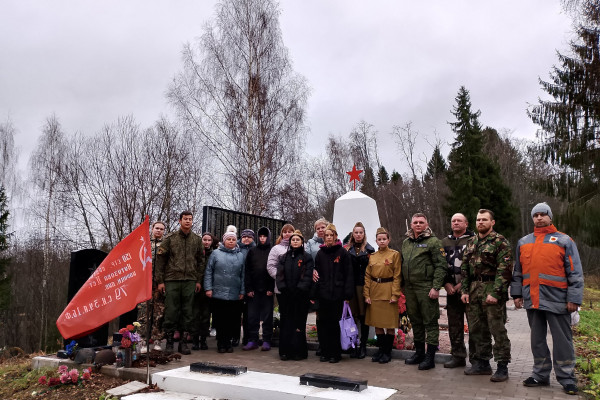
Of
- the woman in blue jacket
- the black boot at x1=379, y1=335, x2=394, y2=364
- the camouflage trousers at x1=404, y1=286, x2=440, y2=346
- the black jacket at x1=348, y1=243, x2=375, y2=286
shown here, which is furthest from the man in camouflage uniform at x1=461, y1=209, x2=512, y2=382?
the woman in blue jacket

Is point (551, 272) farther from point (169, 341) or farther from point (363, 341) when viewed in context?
point (169, 341)

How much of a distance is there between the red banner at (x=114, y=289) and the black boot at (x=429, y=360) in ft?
11.7

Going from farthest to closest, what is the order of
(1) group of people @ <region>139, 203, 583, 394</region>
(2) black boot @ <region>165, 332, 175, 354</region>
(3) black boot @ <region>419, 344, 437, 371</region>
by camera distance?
(2) black boot @ <region>165, 332, 175, 354</region>, (3) black boot @ <region>419, 344, 437, 371</region>, (1) group of people @ <region>139, 203, 583, 394</region>

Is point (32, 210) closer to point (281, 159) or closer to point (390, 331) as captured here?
point (281, 159)

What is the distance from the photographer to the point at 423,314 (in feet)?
18.6

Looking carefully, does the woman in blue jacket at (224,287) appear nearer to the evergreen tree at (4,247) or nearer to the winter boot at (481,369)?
the winter boot at (481,369)

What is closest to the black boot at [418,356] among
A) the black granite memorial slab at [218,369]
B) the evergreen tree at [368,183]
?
the black granite memorial slab at [218,369]

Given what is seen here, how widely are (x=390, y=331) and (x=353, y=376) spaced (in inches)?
40.3

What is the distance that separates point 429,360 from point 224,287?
3.11m

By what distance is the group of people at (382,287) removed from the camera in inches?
187

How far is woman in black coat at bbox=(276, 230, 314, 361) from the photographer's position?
248 inches

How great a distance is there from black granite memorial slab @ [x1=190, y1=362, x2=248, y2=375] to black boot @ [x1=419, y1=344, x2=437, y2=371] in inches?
86.8

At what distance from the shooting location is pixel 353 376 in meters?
5.36

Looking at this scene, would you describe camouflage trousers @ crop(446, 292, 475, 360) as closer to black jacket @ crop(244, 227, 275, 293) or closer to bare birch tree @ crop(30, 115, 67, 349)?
black jacket @ crop(244, 227, 275, 293)
